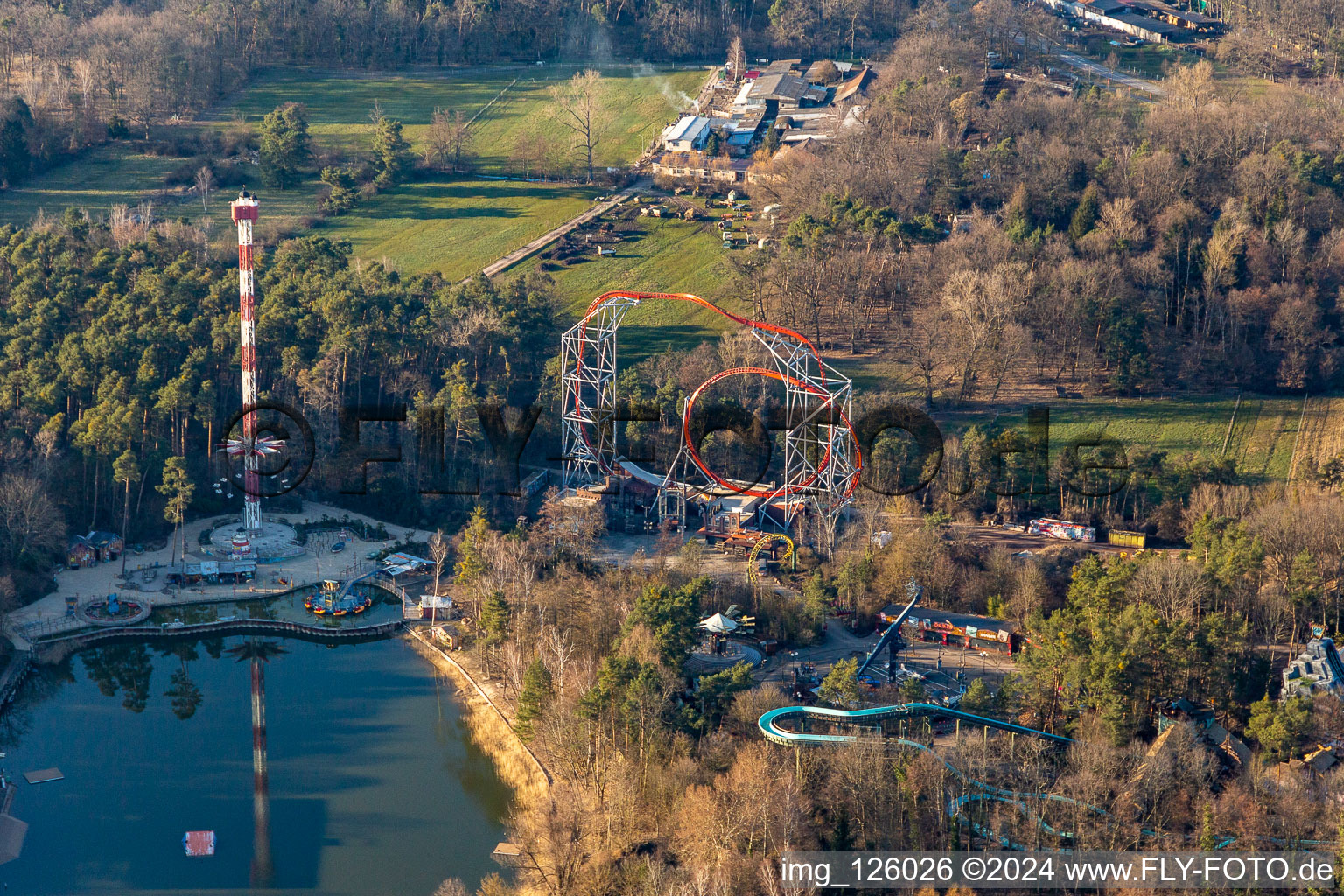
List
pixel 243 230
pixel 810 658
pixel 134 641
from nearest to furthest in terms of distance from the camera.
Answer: pixel 810 658 < pixel 134 641 < pixel 243 230

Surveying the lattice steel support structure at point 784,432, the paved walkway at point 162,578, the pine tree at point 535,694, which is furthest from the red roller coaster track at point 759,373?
the pine tree at point 535,694

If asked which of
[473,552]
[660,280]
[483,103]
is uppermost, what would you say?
[483,103]

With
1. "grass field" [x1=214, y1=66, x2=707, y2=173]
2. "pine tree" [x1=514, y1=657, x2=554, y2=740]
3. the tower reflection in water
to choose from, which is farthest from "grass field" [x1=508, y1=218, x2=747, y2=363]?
"pine tree" [x1=514, y1=657, x2=554, y2=740]

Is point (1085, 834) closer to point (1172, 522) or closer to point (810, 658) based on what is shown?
point (810, 658)

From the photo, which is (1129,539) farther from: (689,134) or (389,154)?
(389,154)

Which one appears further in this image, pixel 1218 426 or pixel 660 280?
pixel 660 280

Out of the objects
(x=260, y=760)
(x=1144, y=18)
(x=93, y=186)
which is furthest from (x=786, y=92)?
(x=260, y=760)

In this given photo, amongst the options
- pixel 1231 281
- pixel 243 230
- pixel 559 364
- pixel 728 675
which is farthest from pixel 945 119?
pixel 728 675
